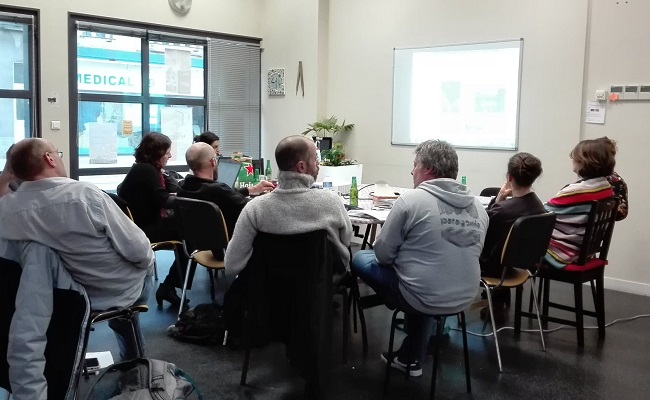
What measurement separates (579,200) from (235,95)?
4.68m

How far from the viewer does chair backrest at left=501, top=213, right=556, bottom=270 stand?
334cm

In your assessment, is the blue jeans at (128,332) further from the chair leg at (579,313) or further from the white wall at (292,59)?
the white wall at (292,59)

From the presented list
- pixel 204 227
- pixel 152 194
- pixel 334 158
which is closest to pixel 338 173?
pixel 334 158

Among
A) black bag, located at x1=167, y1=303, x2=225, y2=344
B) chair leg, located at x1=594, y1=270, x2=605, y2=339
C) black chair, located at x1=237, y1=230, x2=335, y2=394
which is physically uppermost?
black chair, located at x1=237, y1=230, x2=335, y2=394

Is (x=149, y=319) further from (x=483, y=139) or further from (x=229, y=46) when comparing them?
(x=229, y=46)

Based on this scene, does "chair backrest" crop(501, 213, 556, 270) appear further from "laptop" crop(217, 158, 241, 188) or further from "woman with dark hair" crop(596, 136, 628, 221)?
"laptop" crop(217, 158, 241, 188)

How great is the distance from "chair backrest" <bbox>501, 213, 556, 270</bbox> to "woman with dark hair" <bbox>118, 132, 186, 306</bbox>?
86.4 inches

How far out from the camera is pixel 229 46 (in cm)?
732

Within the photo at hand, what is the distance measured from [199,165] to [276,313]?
1457 mm

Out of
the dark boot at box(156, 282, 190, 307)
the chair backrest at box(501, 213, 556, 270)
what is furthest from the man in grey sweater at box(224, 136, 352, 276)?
the dark boot at box(156, 282, 190, 307)

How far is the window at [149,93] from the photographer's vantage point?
632 cm

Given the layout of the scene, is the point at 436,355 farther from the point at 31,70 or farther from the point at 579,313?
the point at 31,70

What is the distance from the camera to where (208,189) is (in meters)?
3.93

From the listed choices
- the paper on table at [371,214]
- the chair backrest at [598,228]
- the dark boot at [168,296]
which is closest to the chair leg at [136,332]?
the paper on table at [371,214]
